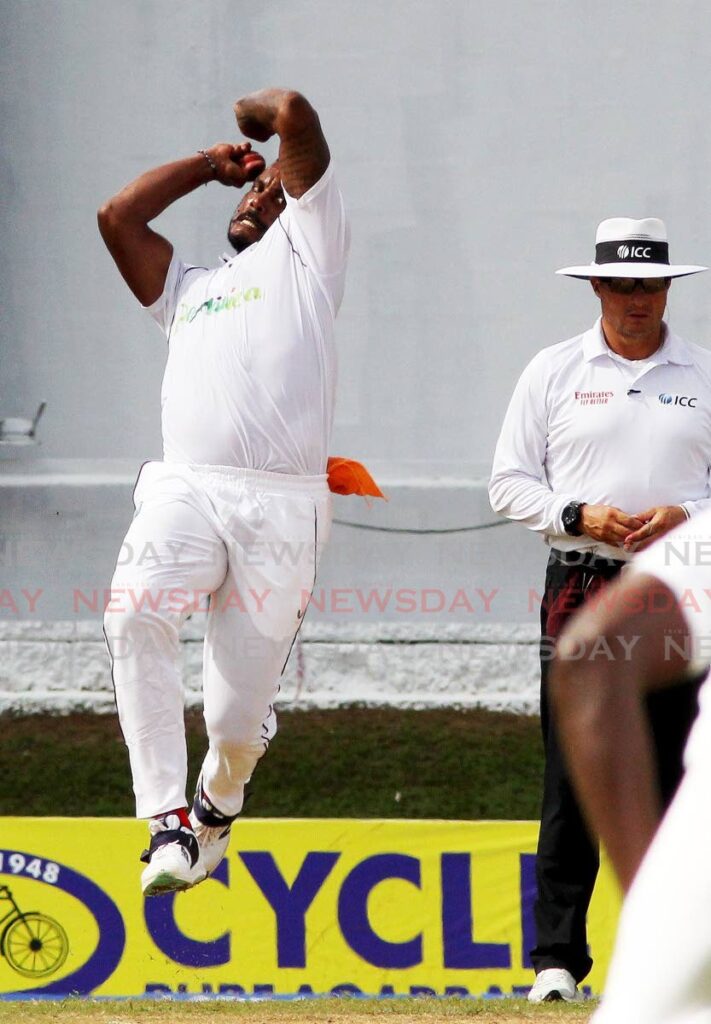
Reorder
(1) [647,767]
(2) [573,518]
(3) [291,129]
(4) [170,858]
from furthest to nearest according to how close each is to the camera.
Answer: (2) [573,518]
(3) [291,129]
(4) [170,858]
(1) [647,767]

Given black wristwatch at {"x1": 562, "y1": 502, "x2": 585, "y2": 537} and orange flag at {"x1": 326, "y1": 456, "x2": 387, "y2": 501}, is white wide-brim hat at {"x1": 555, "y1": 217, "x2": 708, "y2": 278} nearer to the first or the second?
black wristwatch at {"x1": 562, "y1": 502, "x2": 585, "y2": 537}

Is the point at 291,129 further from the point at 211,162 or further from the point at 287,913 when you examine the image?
the point at 287,913

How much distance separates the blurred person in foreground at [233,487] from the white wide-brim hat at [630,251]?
2.92 feet

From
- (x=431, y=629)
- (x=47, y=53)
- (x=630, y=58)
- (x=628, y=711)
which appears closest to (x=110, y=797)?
(x=431, y=629)

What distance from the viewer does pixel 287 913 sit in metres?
5.58

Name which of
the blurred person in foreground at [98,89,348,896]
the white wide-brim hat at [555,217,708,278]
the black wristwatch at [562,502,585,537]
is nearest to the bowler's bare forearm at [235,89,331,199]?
the blurred person in foreground at [98,89,348,896]

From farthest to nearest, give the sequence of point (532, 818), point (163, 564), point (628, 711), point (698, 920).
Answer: point (532, 818) < point (163, 564) < point (628, 711) < point (698, 920)

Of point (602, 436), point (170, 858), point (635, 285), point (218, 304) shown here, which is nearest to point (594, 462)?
point (602, 436)

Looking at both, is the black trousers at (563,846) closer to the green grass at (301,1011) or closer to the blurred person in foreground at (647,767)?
the green grass at (301,1011)

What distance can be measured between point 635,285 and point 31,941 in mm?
2893

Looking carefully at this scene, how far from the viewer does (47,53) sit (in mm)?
7840

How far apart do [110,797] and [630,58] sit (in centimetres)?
418

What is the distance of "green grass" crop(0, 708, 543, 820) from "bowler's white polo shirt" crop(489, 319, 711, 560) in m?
2.92

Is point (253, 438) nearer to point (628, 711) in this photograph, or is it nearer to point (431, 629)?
point (628, 711)
